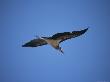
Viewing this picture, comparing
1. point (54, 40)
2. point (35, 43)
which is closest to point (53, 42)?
point (54, 40)

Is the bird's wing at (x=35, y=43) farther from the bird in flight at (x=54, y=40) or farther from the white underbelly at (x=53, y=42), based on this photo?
the white underbelly at (x=53, y=42)

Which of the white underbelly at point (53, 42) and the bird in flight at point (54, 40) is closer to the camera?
the bird in flight at point (54, 40)

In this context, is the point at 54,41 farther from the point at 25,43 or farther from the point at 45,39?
the point at 25,43

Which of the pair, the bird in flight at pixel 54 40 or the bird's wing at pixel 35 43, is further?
the bird's wing at pixel 35 43

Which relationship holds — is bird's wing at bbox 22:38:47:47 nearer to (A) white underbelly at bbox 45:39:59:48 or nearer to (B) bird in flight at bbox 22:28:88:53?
(B) bird in flight at bbox 22:28:88:53

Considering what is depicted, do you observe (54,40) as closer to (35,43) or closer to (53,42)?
(53,42)

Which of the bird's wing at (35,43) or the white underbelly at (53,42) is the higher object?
the bird's wing at (35,43)

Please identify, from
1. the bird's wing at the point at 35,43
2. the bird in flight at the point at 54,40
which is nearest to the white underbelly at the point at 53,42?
the bird in flight at the point at 54,40

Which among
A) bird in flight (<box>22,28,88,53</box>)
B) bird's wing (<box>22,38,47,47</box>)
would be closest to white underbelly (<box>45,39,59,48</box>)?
bird in flight (<box>22,28,88,53</box>)

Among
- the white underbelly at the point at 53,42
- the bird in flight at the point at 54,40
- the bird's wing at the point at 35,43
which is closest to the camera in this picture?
the bird in flight at the point at 54,40

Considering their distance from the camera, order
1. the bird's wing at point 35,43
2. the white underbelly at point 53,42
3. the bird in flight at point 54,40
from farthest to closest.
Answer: the bird's wing at point 35,43, the white underbelly at point 53,42, the bird in flight at point 54,40

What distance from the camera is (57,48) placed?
4426 millimetres

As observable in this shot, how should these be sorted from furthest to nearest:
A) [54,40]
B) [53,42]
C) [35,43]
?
[35,43]
[53,42]
[54,40]

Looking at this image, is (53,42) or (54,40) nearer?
(54,40)
